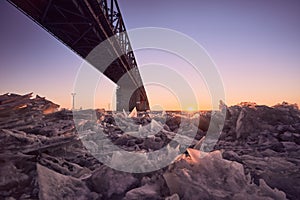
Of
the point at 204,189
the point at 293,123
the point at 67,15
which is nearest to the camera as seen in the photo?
the point at 204,189

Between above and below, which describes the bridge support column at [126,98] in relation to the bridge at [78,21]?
below

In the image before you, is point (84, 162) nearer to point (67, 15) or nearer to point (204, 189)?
point (204, 189)

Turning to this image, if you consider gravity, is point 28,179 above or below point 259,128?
below

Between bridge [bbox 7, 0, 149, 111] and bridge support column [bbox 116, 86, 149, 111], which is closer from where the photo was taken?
bridge [bbox 7, 0, 149, 111]

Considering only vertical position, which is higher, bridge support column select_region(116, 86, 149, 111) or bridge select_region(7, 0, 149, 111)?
bridge select_region(7, 0, 149, 111)

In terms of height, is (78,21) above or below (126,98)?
above

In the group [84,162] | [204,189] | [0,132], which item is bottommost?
[84,162]

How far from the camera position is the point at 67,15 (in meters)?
11.4

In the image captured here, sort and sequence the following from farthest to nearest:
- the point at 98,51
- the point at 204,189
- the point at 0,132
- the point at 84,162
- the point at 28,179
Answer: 1. the point at 98,51
2. the point at 84,162
3. the point at 0,132
4. the point at 28,179
5. the point at 204,189

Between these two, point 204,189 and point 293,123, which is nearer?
point 204,189

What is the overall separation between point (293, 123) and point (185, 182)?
4.80 m

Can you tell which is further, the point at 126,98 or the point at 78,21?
the point at 126,98

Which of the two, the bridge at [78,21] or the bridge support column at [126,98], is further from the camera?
the bridge support column at [126,98]

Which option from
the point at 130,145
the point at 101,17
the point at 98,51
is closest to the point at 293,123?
the point at 130,145
